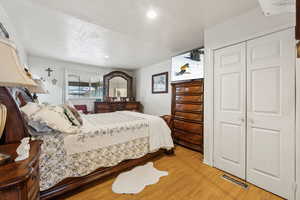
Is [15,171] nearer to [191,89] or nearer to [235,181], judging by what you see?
[235,181]

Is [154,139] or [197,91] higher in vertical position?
[197,91]

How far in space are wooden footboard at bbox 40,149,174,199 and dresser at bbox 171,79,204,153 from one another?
111cm

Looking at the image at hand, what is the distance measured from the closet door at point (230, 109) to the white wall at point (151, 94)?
2064 mm

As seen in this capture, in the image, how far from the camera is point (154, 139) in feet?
7.95

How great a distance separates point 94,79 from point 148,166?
3911 millimetres

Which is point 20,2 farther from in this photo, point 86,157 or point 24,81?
point 86,157

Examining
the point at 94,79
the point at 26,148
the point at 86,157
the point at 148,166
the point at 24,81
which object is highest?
the point at 94,79

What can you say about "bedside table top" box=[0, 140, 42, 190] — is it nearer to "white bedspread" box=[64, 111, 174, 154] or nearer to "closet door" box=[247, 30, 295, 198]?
"white bedspread" box=[64, 111, 174, 154]

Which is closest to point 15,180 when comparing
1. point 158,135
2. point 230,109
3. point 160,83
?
point 158,135

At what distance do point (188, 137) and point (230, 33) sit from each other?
2.16m

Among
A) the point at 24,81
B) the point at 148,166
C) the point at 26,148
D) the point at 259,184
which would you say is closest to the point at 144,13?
the point at 24,81

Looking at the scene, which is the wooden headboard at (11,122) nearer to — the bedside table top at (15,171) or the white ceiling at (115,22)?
the bedside table top at (15,171)

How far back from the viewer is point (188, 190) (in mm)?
1728

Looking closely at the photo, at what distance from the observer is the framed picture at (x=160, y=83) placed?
14.2 feet
